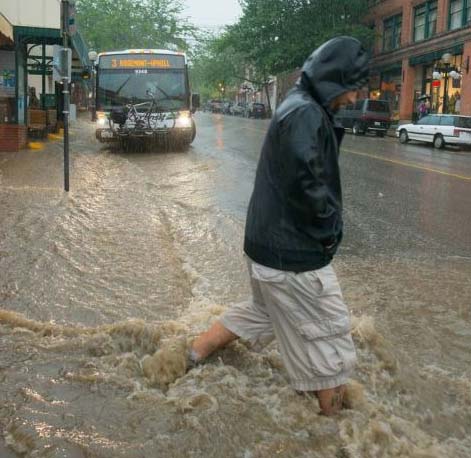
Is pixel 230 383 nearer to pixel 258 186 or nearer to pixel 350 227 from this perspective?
pixel 258 186

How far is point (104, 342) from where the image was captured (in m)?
4.32

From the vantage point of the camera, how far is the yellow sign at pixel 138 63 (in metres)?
17.9

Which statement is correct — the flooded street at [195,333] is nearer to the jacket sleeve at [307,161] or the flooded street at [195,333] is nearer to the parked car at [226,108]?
the jacket sleeve at [307,161]

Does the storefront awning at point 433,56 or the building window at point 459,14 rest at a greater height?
the building window at point 459,14

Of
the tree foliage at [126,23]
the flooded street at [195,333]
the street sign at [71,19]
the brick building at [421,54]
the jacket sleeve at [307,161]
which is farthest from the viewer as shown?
the tree foliage at [126,23]

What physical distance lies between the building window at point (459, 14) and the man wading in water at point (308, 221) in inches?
1256

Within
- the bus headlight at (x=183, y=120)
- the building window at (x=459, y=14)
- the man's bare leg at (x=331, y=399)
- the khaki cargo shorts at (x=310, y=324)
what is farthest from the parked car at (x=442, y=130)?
the khaki cargo shorts at (x=310, y=324)

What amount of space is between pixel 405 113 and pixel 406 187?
2784 centimetres

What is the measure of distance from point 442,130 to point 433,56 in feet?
38.4

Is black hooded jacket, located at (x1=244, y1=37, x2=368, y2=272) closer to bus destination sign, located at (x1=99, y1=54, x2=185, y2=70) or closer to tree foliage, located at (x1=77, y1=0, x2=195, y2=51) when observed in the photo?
bus destination sign, located at (x1=99, y1=54, x2=185, y2=70)

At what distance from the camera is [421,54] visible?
36.0 m

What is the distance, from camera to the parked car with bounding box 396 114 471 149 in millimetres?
24078

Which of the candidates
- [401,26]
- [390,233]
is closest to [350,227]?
[390,233]

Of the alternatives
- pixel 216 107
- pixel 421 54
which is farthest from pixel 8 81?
pixel 216 107
